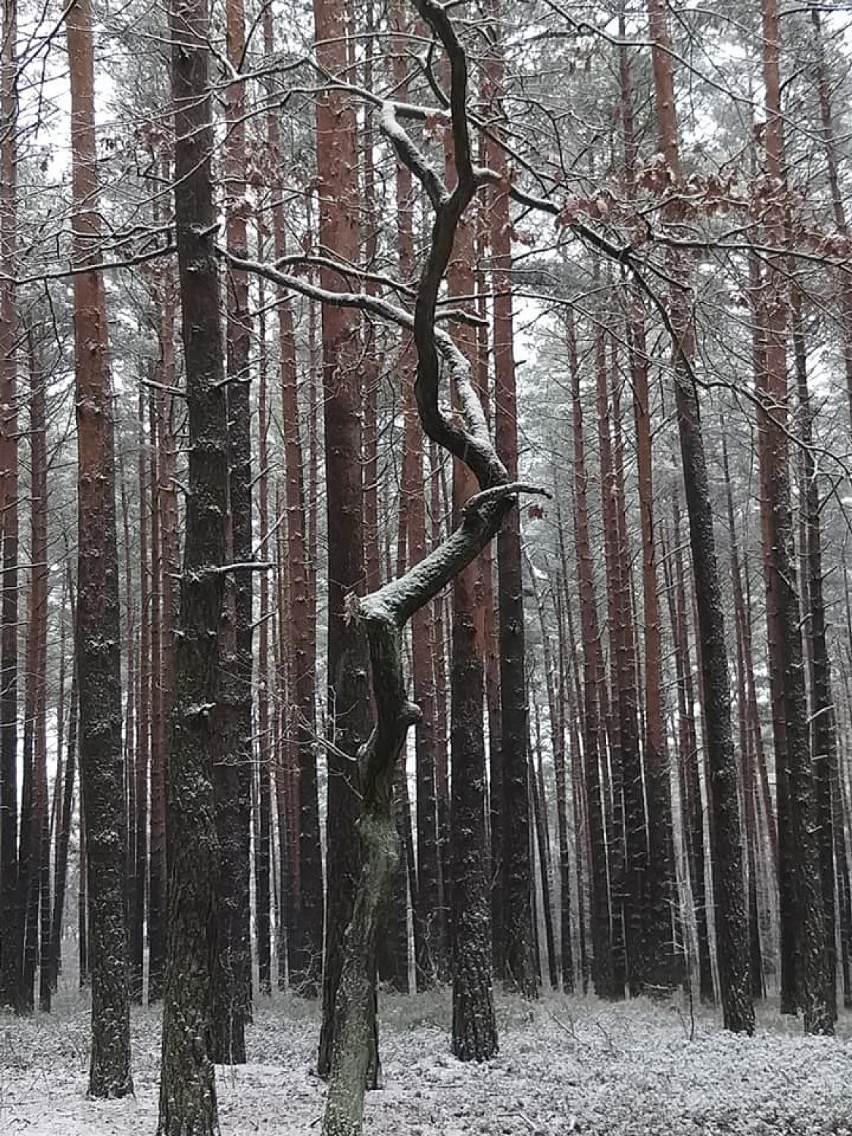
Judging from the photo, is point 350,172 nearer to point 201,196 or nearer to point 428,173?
point 201,196

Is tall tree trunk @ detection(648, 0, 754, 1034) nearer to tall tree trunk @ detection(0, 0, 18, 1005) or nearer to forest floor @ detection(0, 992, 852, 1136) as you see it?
forest floor @ detection(0, 992, 852, 1136)

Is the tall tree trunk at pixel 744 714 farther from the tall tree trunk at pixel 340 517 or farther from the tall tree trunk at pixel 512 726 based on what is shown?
the tall tree trunk at pixel 340 517

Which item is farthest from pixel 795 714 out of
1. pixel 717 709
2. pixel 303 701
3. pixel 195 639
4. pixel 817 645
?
pixel 195 639

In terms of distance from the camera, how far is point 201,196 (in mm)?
6824

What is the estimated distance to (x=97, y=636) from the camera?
27.7ft

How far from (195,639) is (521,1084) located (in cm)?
455

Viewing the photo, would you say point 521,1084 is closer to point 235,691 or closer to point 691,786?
point 235,691

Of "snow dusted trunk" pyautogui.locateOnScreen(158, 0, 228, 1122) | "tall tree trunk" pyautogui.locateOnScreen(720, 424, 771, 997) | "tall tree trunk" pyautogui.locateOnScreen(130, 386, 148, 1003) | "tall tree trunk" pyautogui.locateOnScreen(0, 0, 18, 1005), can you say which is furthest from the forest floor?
"tall tree trunk" pyautogui.locateOnScreen(720, 424, 771, 997)

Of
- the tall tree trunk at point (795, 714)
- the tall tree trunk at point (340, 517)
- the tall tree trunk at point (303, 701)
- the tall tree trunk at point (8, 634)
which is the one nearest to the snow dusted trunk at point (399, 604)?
the tall tree trunk at point (340, 517)

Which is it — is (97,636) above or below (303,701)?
above

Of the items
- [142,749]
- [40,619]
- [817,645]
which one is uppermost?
[40,619]

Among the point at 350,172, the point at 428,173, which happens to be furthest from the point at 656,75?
the point at 428,173

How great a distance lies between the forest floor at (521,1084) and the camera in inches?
282

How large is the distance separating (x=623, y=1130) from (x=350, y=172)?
7659mm
